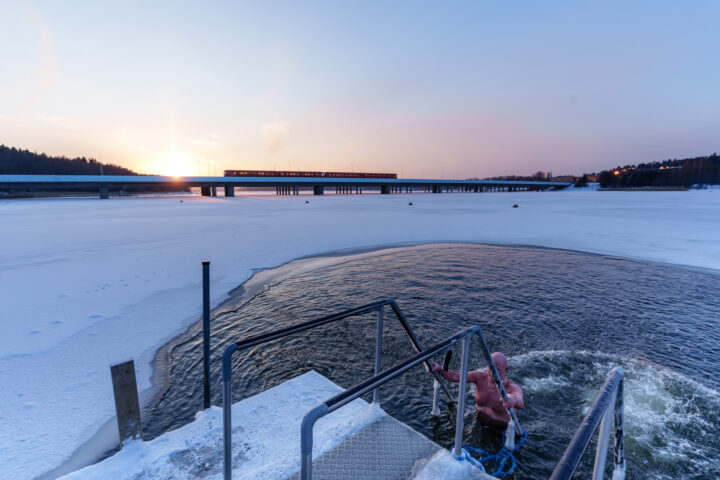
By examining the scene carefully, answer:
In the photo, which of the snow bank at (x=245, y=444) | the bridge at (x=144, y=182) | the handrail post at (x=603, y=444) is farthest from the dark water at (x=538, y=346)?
the bridge at (x=144, y=182)

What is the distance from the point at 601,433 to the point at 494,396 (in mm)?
2310

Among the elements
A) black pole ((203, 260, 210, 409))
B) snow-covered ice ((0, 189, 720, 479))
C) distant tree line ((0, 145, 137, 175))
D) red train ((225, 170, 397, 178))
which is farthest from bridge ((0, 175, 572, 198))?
black pole ((203, 260, 210, 409))

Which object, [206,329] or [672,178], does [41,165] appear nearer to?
[206,329]

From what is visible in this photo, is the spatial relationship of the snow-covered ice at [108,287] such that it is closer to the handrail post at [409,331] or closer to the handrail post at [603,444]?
the handrail post at [409,331]

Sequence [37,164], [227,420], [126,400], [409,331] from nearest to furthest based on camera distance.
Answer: [227,420] → [126,400] → [409,331] → [37,164]

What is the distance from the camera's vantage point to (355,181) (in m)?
87.3

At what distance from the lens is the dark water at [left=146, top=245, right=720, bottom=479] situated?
344cm

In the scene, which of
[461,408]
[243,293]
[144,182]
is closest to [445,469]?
[461,408]

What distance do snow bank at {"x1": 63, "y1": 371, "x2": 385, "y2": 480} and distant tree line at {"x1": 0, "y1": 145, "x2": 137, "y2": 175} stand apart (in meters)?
160

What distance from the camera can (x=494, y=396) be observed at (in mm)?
3617

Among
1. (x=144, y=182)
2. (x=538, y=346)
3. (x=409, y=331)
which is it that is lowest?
(x=538, y=346)

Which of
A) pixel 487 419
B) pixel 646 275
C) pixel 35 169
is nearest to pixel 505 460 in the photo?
pixel 487 419

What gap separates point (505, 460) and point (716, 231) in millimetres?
22411

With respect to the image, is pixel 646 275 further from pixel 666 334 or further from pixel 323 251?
pixel 323 251
